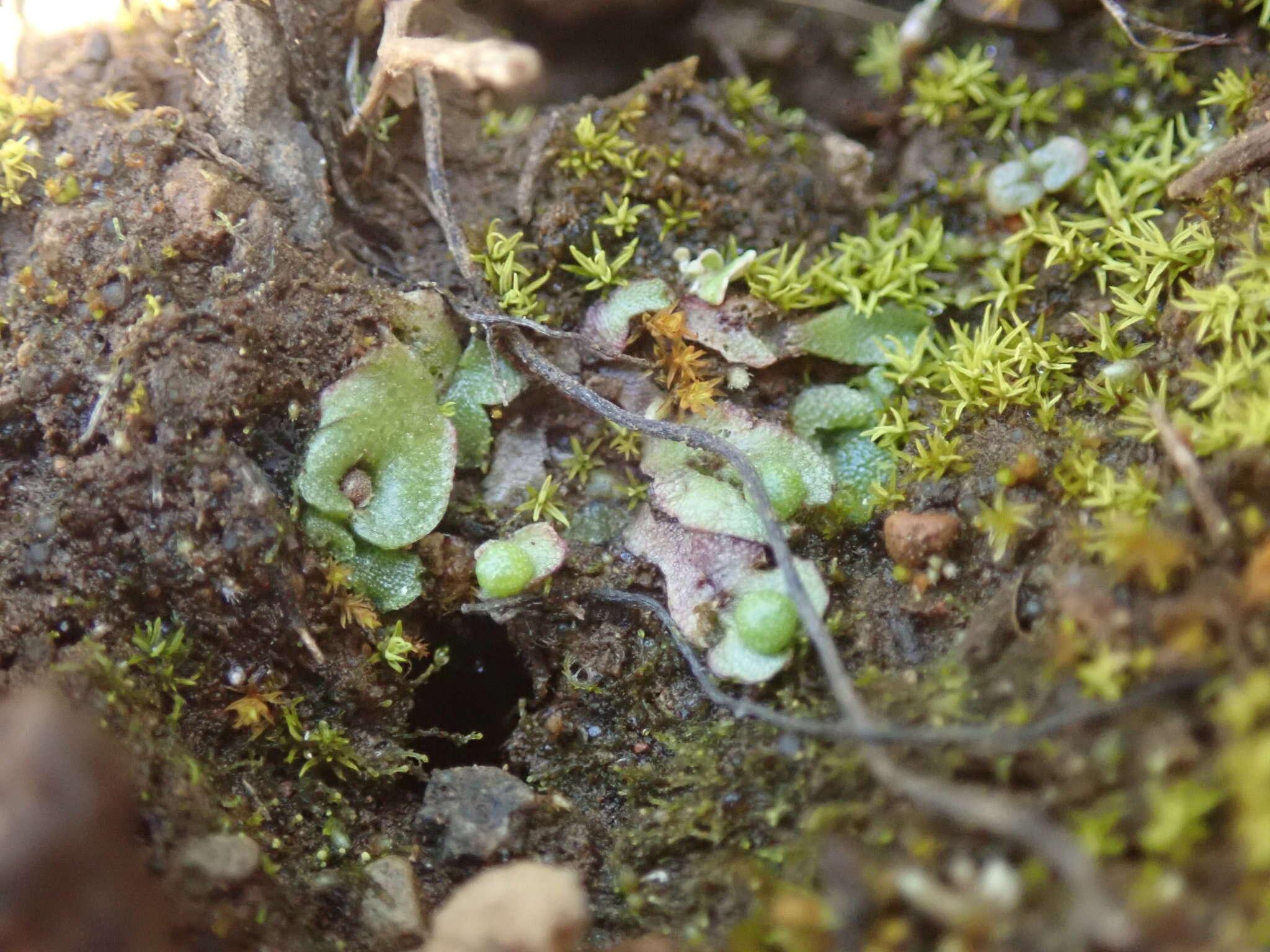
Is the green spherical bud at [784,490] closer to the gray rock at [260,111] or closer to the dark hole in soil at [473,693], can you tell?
the dark hole in soil at [473,693]

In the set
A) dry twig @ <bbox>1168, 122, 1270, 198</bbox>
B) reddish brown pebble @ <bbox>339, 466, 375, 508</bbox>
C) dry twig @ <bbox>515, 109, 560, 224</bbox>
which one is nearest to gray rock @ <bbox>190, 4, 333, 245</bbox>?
dry twig @ <bbox>515, 109, 560, 224</bbox>

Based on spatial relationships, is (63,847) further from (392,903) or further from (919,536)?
(919,536)

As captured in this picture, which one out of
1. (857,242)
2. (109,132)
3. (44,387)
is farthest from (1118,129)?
(44,387)

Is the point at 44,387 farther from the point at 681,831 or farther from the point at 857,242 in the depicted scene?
the point at 857,242

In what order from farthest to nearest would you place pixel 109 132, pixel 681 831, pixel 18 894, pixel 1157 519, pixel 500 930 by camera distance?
1. pixel 109 132
2. pixel 681 831
3. pixel 1157 519
4. pixel 500 930
5. pixel 18 894

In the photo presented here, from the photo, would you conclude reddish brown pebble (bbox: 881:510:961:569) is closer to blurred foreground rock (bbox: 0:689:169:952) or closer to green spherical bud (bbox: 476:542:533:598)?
green spherical bud (bbox: 476:542:533:598)

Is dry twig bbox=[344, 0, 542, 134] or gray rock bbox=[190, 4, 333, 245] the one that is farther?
gray rock bbox=[190, 4, 333, 245]

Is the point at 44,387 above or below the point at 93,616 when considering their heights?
above
